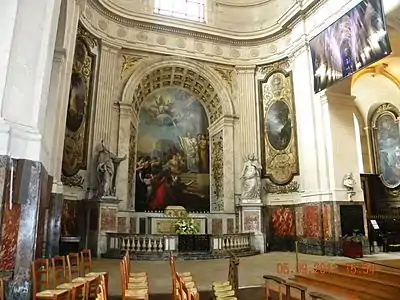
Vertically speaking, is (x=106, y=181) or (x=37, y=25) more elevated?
(x=37, y=25)

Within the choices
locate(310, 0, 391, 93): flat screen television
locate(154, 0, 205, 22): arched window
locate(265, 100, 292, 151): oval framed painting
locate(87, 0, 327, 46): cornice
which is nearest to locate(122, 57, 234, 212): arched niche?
Answer: locate(87, 0, 327, 46): cornice

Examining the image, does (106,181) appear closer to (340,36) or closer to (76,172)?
(76,172)

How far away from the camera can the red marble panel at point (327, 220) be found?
9.77 metres

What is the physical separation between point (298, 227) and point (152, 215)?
501cm

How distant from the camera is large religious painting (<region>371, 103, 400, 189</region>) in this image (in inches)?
582

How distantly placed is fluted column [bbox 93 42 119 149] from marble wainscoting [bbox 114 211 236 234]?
2.59 m

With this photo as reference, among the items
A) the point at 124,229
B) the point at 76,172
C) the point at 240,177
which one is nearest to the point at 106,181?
the point at 76,172

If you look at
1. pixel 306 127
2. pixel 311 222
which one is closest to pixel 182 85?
pixel 306 127

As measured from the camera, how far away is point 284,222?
1172 centimetres

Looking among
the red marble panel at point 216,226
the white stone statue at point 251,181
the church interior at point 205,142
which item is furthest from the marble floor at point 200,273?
the red marble panel at point 216,226

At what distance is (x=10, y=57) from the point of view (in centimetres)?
452

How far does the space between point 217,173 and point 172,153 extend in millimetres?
1984

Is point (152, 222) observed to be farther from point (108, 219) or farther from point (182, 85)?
point (182, 85)

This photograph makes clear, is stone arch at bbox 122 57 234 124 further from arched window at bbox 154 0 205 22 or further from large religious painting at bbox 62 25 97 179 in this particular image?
arched window at bbox 154 0 205 22
